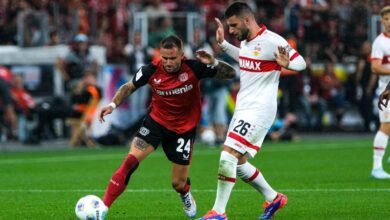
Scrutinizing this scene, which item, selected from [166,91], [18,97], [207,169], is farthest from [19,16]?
[166,91]

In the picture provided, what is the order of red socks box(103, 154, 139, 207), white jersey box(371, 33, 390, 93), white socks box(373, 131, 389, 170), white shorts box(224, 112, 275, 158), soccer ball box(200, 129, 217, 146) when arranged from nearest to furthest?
white shorts box(224, 112, 275, 158)
red socks box(103, 154, 139, 207)
white jersey box(371, 33, 390, 93)
white socks box(373, 131, 389, 170)
soccer ball box(200, 129, 217, 146)

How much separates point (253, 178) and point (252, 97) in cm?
96

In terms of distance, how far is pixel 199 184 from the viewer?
56.4 ft

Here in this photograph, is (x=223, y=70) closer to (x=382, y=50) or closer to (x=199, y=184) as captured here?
(x=199, y=184)

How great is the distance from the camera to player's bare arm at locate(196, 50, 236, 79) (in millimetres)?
12383

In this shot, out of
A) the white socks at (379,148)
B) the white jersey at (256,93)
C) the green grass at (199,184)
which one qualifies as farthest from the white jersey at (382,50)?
the white jersey at (256,93)

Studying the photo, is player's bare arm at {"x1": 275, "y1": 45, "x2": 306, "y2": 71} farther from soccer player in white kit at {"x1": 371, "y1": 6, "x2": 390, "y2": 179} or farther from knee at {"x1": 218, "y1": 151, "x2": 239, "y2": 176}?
soccer player in white kit at {"x1": 371, "y1": 6, "x2": 390, "y2": 179}

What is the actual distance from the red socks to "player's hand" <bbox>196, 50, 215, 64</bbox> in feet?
4.54

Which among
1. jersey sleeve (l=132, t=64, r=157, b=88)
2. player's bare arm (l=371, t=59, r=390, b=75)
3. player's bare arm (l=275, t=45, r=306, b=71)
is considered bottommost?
player's bare arm (l=371, t=59, r=390, b=75)

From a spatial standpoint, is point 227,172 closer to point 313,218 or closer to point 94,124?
point 313,218

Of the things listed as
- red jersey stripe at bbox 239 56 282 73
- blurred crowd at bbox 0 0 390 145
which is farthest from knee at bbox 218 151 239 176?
blurred crowd at bbox 0 0 390 145

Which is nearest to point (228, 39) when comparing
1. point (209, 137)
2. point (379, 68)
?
point (209, 137)

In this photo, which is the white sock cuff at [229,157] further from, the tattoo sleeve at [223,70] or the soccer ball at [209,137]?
the soccer ball at [209,137]

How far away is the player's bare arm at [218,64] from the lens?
12.4 meters
